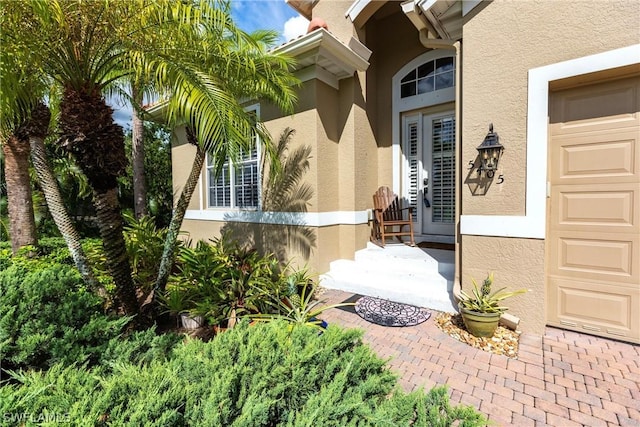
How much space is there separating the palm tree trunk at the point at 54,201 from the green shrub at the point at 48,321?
3.45ft

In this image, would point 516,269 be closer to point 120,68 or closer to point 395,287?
point 395,287

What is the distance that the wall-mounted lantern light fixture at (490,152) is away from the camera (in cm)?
378

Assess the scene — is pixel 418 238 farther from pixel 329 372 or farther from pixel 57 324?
pixel 57 324

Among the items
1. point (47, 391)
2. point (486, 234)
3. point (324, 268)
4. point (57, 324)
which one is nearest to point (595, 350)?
point (486, 234)

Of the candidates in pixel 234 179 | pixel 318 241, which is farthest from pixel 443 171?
pixel 234 179

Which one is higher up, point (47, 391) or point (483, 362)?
point (47, 391)

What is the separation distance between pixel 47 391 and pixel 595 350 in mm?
5039

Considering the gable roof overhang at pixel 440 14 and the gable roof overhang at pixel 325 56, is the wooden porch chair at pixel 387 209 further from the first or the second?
A: the gable roof overhang at pixel 440 14

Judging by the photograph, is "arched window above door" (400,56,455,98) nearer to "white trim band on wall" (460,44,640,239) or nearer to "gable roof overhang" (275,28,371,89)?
"gable roof overhang" (275,28,371,89)

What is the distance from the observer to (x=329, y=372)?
1688 millimetres

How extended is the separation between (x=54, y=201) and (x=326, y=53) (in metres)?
4.87

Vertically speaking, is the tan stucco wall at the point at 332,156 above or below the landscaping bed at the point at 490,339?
above

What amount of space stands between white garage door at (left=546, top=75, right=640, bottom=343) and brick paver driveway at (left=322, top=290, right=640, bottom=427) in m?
0.39

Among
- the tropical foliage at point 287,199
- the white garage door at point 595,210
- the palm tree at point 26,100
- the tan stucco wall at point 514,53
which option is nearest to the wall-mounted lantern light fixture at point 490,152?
the tan stucco wall at point 514,53
